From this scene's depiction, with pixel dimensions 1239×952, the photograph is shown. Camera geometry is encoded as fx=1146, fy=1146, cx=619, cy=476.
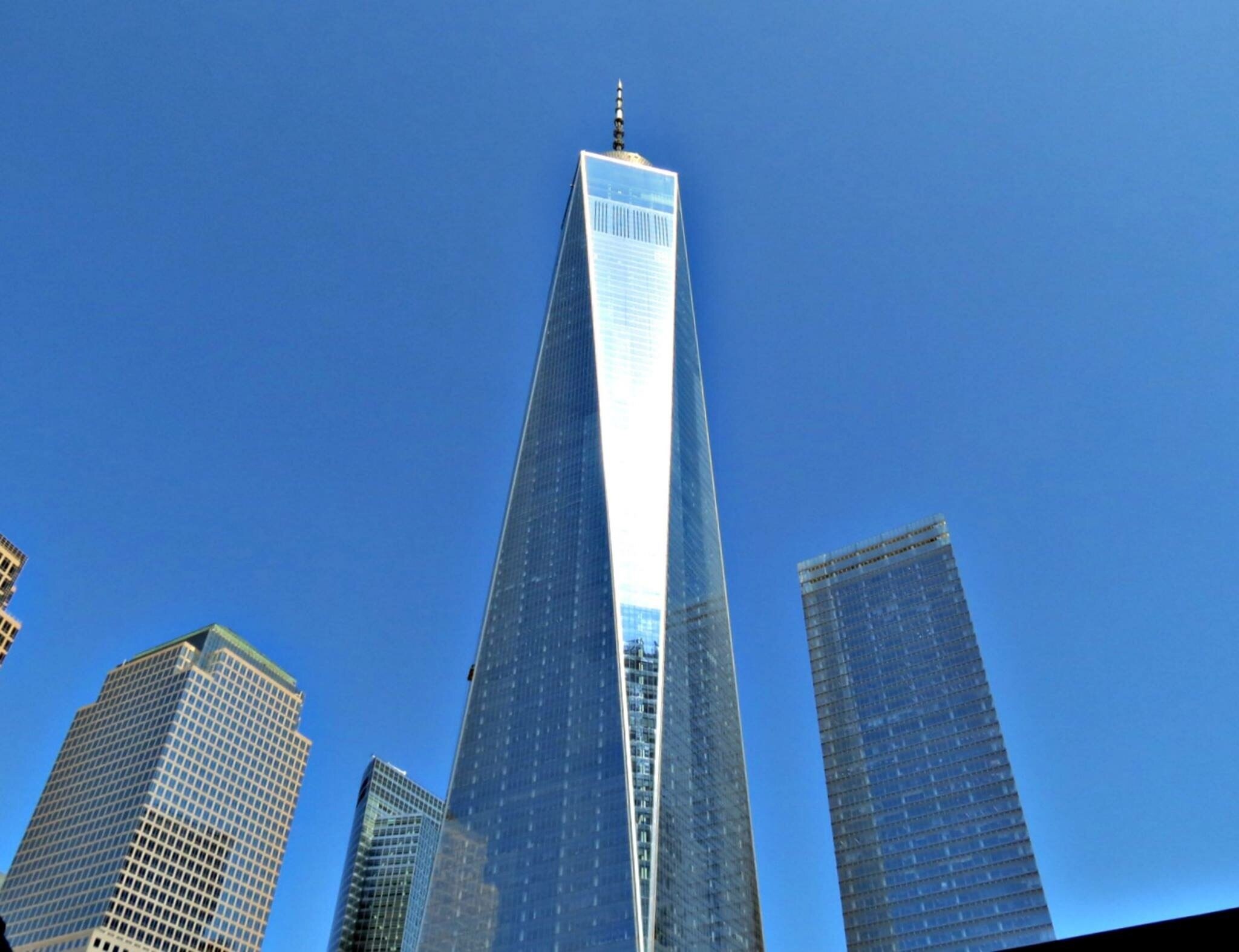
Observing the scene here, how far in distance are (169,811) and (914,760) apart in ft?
334

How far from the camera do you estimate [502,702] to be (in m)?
138

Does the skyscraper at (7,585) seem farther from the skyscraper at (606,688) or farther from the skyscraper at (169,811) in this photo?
the skyscraper at (606,688)

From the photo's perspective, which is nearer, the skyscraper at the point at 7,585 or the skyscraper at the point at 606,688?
the skyscraper at the point at 606,688

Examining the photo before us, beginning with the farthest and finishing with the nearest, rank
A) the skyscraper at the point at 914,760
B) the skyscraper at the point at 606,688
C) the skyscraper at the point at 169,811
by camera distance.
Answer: the skyscraper at the point at 169,811, the skyscraper at the point at 914,760, the skyscraper at the point at 606,688

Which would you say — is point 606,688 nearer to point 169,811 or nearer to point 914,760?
point 914,760

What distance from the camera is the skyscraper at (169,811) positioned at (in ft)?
493

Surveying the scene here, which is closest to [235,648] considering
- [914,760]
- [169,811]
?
[169,811]

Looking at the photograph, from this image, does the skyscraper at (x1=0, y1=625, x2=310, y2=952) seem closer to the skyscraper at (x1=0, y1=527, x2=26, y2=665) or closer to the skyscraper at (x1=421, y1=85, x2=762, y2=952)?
the skyscraper at (x1=0, y1=527, x2=26, y2=665)

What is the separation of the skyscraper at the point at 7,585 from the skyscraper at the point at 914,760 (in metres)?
104

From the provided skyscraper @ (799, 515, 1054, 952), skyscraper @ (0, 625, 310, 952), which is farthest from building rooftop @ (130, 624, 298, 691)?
skyscraper @ (799, 515, 1054, 952)

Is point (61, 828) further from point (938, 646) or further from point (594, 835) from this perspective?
point (938, 646)

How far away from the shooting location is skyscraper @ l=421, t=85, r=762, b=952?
113 metres

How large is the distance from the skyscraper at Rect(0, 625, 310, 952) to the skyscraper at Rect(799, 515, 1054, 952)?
280ft

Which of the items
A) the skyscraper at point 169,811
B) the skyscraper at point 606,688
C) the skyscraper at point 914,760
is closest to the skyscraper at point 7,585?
the skyscraper at point 169,811
